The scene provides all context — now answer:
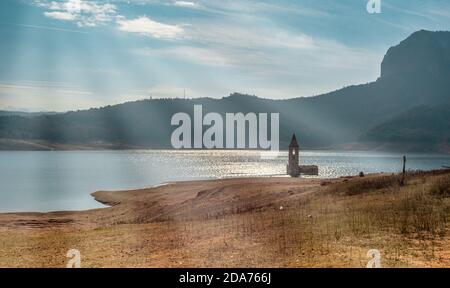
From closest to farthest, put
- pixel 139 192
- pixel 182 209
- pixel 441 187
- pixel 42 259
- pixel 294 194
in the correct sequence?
pixel 42 259, pixel 441 187, pixel 294 194, pixel 182 209, pixel 139 192

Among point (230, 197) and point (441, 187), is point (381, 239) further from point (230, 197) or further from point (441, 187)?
point (230, 197)

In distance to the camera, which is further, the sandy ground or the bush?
the bush

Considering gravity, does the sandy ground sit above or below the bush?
below

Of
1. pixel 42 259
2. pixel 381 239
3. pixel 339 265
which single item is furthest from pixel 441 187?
pixel 42 259

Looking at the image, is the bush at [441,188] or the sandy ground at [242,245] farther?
the bush at [441,188]

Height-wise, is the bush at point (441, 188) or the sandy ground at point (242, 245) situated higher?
the bush at point (441, 188)

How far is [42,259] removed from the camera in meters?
18.3

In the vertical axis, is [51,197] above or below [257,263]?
below

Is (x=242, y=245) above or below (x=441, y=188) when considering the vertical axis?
below

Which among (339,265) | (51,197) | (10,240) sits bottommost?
(51,197)

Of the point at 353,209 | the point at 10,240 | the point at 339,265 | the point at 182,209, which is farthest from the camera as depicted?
the point at 182,209

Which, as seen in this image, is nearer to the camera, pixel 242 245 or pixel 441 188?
pixel 242 245

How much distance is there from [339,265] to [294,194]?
25.8m
